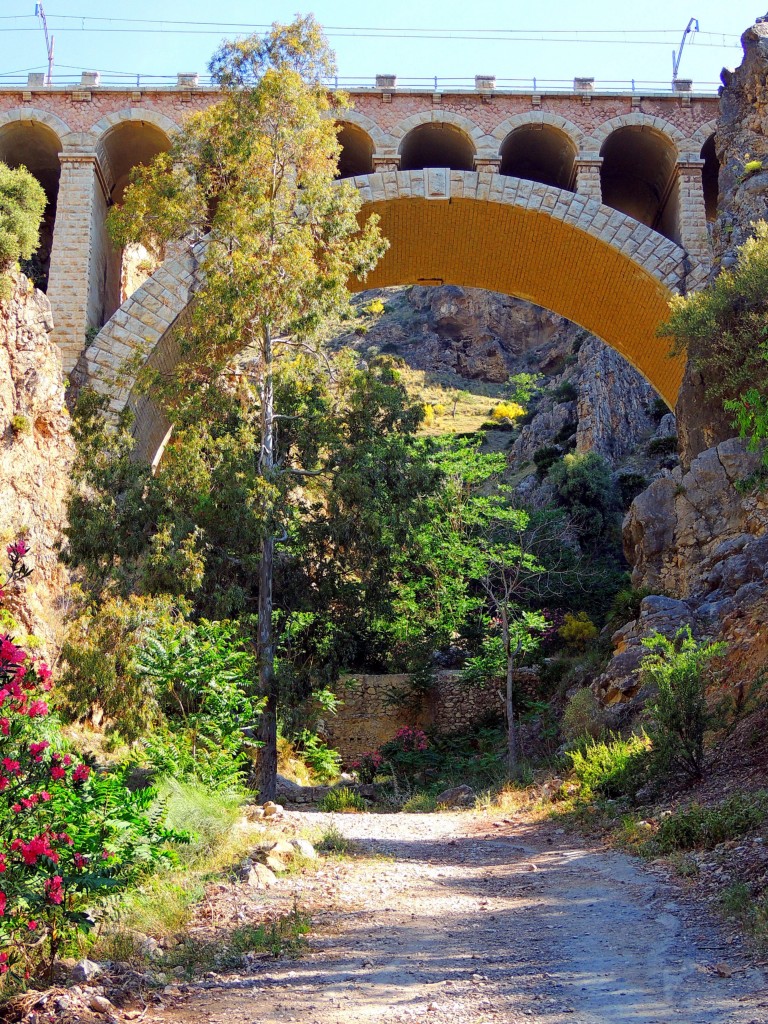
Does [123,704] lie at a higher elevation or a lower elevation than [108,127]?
lower

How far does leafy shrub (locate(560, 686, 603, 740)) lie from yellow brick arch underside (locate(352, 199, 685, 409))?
28.0 ft

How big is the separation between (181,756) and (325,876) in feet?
7.45

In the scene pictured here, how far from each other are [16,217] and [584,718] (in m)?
11.4

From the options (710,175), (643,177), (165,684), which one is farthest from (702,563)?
(643,177)

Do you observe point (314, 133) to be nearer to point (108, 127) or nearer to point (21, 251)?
point (21, 251)

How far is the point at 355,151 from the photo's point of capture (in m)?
20.6

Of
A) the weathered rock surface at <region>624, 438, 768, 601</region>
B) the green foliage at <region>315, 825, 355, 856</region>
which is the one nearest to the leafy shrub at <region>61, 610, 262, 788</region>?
the green foliage at <region>315, 825, 355, 856</region>

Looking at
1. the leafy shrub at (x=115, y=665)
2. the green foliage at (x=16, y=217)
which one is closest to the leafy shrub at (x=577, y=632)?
the leafy shrub at (x=115, y=665)

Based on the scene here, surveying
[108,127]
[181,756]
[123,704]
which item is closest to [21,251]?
[108,127]

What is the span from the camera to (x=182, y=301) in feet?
58.7

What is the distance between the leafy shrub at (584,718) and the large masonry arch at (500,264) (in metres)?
8.16

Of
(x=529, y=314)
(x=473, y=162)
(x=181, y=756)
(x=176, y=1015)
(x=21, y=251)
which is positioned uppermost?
(x=529, y=314)

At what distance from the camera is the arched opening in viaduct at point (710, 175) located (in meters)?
20.2

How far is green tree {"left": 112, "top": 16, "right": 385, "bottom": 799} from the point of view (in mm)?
12219
